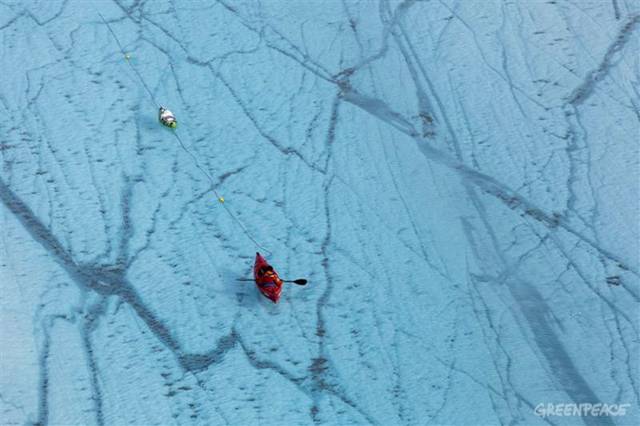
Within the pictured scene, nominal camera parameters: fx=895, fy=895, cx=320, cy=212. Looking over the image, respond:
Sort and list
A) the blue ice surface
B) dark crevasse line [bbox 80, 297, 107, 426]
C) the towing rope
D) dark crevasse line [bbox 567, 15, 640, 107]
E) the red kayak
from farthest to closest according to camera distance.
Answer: dark crevasse line [bbox 567, 15, 640, 107]
the towing rope
the red kayak
the blue ice surface
dark crevasse line [bbox 80, 297, 107, 426]

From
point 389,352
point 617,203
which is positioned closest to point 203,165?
point 389,352

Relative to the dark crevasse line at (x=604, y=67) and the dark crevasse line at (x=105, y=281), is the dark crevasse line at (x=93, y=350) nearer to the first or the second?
the dark crevasse line at (x=105, y=281)

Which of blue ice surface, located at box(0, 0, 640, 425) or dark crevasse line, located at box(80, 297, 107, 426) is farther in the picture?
blue ice surface, located at box(0, 0, 640, 425)

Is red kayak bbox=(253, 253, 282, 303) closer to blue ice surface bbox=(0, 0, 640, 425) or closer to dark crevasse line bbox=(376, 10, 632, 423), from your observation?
blue ice surface bbox=(0, 0, 640, 425)

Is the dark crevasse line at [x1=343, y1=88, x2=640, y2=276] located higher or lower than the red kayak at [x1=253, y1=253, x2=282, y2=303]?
higher

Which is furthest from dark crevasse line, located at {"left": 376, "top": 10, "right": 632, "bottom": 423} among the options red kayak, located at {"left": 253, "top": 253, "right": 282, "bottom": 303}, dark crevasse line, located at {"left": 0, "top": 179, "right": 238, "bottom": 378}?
dark crevasse line, located at {"left": 0, "top": 179, "right": 238, "bottom": 378}

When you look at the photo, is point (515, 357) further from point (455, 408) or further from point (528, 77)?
point (528, 77)
